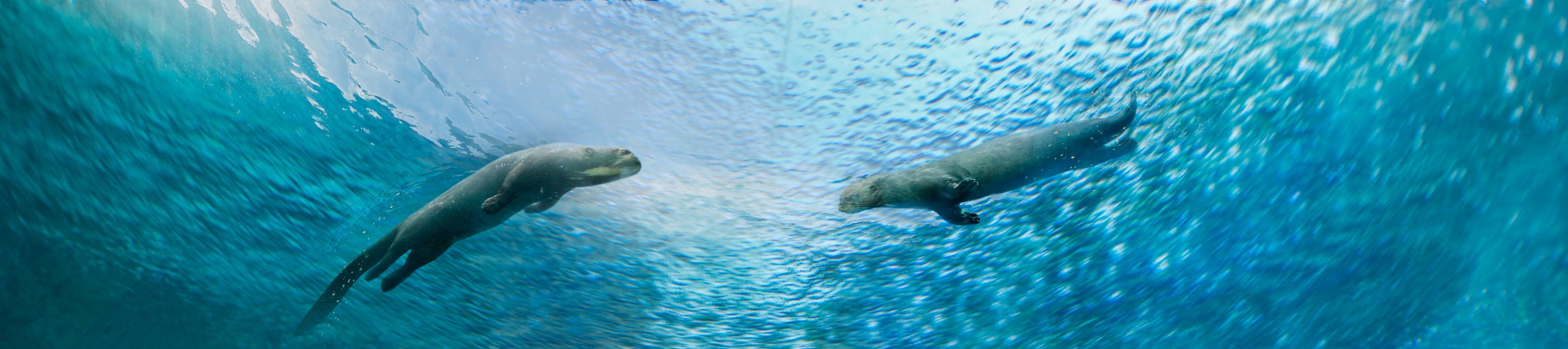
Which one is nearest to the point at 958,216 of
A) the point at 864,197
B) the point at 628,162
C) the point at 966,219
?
the point at 966,219

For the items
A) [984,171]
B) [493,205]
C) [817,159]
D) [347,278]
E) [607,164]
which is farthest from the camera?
[817,159]

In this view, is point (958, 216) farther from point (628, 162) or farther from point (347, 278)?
point (347, 278)

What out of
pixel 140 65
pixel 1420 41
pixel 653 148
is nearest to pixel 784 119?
pixel 653 148

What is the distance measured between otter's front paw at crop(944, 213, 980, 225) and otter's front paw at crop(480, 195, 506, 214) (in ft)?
12.4

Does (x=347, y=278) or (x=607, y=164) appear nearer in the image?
(x=607, y=164)

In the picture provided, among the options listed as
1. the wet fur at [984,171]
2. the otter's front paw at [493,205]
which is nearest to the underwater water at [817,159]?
the wet fur at [984,171]

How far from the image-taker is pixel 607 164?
497 centimetres

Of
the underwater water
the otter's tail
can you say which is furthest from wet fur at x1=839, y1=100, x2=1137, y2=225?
the otter's tail

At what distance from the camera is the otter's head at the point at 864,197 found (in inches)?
191

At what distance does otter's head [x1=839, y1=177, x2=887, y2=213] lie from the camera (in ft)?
15.9

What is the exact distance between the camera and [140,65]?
8672 mm

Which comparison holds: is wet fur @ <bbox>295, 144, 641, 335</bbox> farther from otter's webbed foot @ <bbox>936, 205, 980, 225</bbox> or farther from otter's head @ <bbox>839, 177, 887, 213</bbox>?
otter's webbed foot @ <bbox>936, 205, 980, 225</bbox>

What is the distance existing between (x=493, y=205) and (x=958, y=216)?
384 cm

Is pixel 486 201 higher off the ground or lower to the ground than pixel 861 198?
lower
